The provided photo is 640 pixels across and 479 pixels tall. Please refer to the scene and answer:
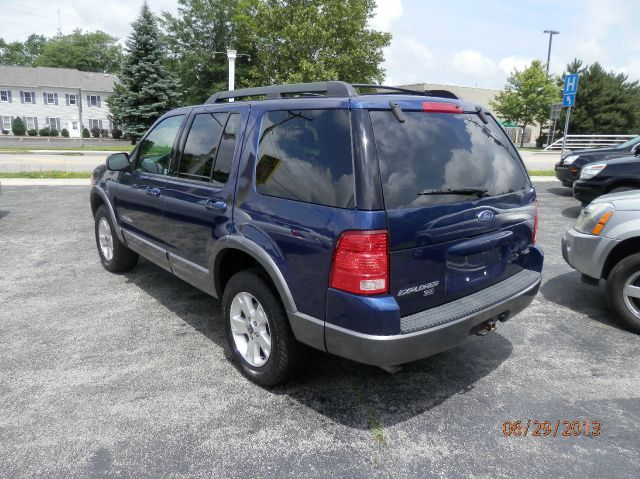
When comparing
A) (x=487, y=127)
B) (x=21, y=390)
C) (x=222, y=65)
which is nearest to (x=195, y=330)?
(x=21, y=390)

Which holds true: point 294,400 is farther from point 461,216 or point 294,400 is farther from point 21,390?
point 21,390

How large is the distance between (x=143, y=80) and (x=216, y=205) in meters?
30.0

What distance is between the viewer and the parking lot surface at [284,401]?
249cm

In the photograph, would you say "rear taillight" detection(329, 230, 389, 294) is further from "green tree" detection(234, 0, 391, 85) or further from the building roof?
the building roof

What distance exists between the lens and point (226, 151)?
134 inches

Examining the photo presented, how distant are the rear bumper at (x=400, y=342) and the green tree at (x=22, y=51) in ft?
338

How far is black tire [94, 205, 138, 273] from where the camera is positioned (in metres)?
5.30

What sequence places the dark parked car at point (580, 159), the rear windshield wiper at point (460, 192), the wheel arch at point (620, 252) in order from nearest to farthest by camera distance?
1. the rear windshield wiper at point (460, 192)
2. the wheel arch at point (620, 252)
3. the dark parked car at point (580, 159)

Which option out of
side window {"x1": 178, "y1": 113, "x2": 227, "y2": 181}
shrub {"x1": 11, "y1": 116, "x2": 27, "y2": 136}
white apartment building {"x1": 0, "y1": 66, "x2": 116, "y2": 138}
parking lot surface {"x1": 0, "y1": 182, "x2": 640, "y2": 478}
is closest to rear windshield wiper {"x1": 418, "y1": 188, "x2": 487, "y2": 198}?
parking lot surface {"x1": 0, "y1": 182, "x2": 640, "y2": 478}

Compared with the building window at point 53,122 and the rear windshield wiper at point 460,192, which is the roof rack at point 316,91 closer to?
the rear windshield wiper at point 460,192

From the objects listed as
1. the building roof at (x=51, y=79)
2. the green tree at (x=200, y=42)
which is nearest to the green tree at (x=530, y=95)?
the green tree at (x=200, y=42)

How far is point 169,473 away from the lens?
2387mm
